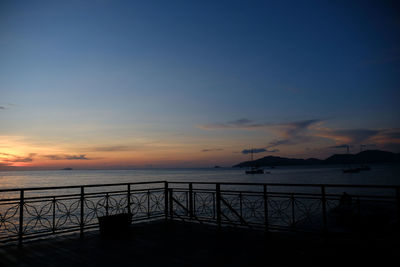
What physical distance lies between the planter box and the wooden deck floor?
0.26 metres

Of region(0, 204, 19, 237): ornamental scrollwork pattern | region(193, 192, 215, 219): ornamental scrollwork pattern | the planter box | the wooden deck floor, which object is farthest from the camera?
region(193, 192, 215, 219): ornamental scrollwork pattern

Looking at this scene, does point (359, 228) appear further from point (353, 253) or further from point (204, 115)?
point (204, 115)

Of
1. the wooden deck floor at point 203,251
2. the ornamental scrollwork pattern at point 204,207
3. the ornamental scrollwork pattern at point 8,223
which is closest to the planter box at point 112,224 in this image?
the wooden deck floor at point 203,251

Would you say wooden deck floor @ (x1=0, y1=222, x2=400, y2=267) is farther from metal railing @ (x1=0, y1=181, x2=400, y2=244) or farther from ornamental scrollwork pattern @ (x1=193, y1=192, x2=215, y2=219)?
ornamental scrollwork pattern @ (x1=193, y1=192, x2=215, y2=219)

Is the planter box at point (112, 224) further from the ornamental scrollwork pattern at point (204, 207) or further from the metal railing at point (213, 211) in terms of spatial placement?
the ornamental scrollwork pattern at point (204, 207)

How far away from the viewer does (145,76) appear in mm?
13602

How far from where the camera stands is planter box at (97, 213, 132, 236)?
21.0ft

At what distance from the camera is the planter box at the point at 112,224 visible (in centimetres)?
640

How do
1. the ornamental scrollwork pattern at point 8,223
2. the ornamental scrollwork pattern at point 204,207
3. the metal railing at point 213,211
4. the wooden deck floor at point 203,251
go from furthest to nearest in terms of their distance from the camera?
the ornamental scrollwork pattern at point 204,207 → the metal railing at point 213,211 → the ornamental scrollwork pattern at point 8,223 → the wooden deck floor at point 203,251

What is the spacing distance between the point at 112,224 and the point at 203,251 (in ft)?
8.60

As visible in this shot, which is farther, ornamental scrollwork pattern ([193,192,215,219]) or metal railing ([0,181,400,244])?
ornamental scrollwork pattern ([193,192,215,219])

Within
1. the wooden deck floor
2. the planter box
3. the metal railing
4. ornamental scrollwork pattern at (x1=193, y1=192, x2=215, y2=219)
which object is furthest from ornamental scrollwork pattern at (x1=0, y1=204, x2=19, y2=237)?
ornamental scrollwork pattern at (x1=193, y1=192, x2=215, y2=219)

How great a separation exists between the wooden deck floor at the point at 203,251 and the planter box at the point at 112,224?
0.26m

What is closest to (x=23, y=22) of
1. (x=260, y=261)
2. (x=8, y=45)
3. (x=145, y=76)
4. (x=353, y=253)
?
(x=8, y=45)
